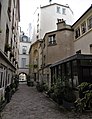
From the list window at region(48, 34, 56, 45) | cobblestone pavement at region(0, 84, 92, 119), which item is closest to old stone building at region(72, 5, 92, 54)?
window at region(48, 34, 56, 45)

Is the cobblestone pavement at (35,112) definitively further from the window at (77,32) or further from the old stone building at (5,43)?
the window at (77,32)

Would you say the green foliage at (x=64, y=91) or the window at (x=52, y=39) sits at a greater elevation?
the window at (x=52, y=39)

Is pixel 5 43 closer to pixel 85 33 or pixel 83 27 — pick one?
pixel 85 33

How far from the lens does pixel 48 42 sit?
18.5 metres

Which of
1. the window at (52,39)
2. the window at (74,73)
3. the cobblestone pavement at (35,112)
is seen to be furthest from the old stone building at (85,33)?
the cobblestone pavement at (35,112)

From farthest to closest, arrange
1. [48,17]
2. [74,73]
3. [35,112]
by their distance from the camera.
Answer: [48,17] < [74,73] < [35,112]

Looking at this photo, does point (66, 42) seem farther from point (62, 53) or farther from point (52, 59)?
point (52, 59)

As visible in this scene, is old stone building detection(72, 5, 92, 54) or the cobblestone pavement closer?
the cobblestone pavement

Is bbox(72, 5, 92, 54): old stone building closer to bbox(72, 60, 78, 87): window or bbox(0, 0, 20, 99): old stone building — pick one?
bbox(72, 60, 78, 87): window

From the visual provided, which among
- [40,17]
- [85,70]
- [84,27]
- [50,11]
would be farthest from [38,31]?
[85,70]

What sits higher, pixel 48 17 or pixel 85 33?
pixel 48 17

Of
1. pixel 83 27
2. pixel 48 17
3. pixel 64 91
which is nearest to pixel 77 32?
pixel 83 27

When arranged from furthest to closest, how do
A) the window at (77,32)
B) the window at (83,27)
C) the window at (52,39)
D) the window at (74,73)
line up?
1. the window at (52,39)
2. the window at (77,32)
3. the window at (83,27)
4. the window at (74,73)

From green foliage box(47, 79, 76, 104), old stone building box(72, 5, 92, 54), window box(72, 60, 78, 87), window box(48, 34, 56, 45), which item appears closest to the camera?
green foliage box(47, 79, 76, 104)
